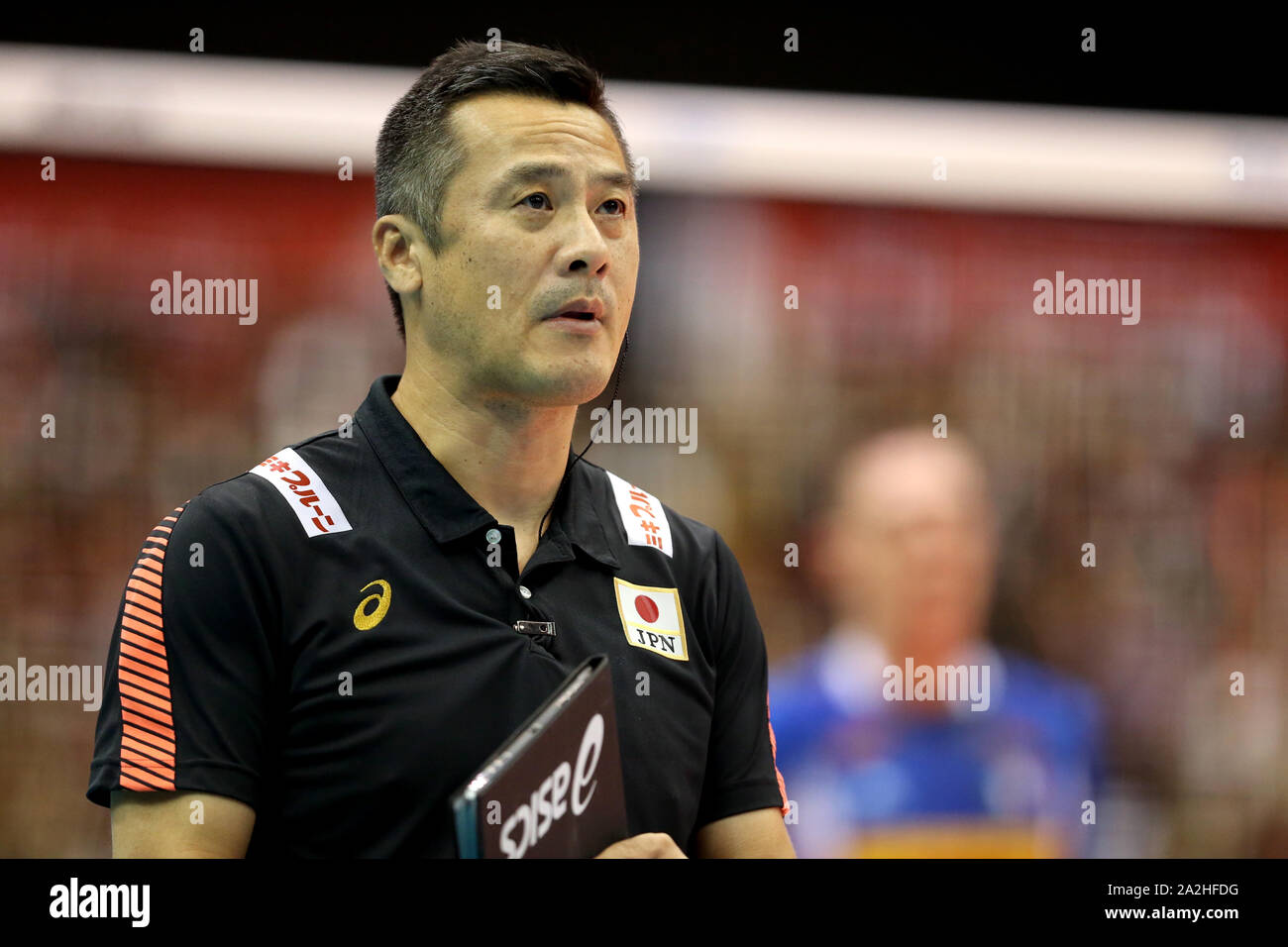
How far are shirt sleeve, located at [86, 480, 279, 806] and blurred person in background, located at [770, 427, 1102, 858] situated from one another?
252 centimetres

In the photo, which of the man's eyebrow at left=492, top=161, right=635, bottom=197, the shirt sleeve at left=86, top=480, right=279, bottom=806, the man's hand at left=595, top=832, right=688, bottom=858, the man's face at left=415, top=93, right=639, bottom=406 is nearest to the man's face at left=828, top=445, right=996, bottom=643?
the man's face at left=415, top=93, right=639, bottom=406

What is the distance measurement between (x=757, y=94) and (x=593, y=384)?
8.72 feet

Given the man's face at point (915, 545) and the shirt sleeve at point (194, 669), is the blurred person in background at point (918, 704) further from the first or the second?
the shirt sleeve at point (194, 669)

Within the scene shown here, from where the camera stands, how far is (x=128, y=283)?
13.0ft

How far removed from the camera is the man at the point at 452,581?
66.7 inches

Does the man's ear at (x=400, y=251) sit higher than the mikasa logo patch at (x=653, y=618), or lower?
higher

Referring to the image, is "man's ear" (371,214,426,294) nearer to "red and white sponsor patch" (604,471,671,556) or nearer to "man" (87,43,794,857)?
"man" (87,43,794,857)

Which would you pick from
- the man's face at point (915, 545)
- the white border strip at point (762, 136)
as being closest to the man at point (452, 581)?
the white border strip at point (762, 136)

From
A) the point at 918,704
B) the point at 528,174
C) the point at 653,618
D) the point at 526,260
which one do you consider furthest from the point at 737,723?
the point at 918,704

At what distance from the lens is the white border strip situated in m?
3.88

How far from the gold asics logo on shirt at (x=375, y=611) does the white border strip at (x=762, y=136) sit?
2616 mm

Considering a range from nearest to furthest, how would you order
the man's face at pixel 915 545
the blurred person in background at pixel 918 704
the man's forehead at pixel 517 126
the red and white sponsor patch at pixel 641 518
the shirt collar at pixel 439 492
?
the shirt collar at pixel 439 492 < the man's forehead at pixel 517 126 < the red and white sponsor patch at pixel 641 518 < the blurred person in background at pixel 918 704 < the man's face at pixel 915 545
